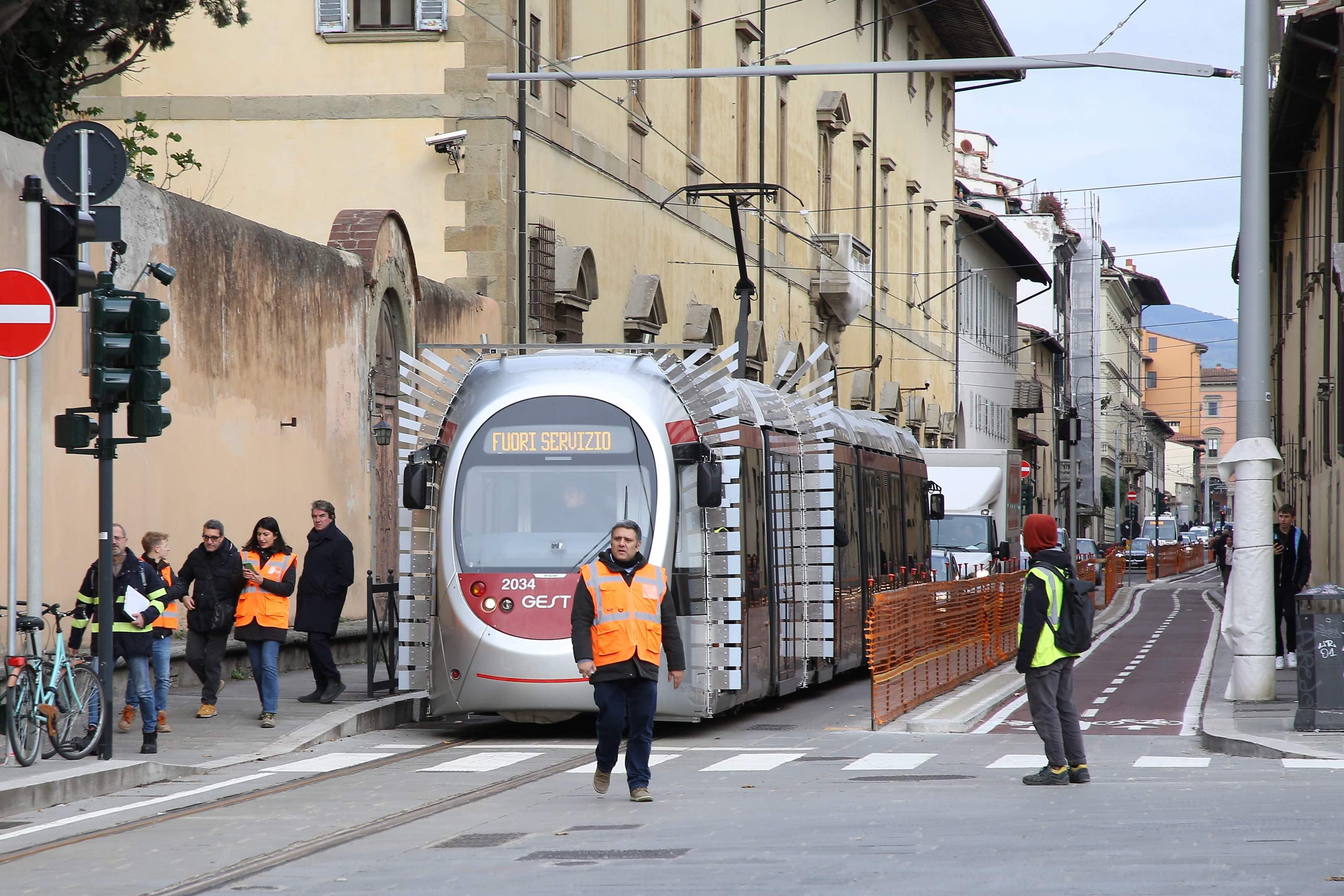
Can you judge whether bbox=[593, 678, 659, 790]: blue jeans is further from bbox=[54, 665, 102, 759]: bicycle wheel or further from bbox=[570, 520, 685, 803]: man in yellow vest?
bbox=[54, 665, 102, 759]: bicycle wheel

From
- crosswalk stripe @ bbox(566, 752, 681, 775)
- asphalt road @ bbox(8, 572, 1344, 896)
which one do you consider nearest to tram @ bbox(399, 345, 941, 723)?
asphalt road @ bbox(8, 572, 1344, 896)

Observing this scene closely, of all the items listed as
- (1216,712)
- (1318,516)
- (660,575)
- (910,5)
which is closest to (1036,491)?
(910,5)

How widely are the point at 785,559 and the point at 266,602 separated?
4.78 metres

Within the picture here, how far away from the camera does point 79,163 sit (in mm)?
13336

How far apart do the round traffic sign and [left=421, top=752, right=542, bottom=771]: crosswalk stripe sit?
4.35 metres

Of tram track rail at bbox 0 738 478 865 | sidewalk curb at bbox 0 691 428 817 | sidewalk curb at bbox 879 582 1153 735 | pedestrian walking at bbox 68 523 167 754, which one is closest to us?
tram track rail at bbox 0 738 478 865

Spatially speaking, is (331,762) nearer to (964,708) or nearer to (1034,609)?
(1034,609)

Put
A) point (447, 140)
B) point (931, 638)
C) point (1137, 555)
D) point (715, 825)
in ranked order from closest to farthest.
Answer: point (715, 825) < point (931, 638) < point (447, 140) < point (1137, 555)

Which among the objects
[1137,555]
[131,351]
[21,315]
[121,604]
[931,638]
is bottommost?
[1137,555]

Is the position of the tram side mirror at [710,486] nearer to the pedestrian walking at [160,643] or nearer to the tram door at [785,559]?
the tram door at [785,559]

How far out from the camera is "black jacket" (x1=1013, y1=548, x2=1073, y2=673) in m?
12.3

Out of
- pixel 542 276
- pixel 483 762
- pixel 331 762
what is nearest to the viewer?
pixel 483 762

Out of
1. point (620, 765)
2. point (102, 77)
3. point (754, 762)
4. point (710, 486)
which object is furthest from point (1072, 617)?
point (102, 77)

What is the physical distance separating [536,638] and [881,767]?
9.83 ft
